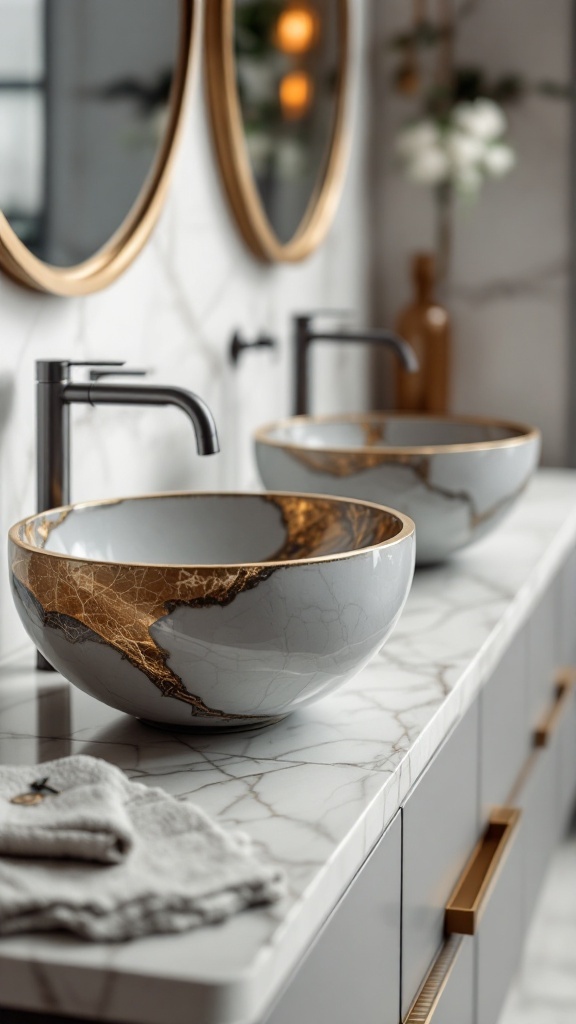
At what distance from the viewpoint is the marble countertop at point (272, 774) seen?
0.64 metres

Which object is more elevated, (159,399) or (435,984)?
(159,399)

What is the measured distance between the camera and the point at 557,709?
1.86 metres

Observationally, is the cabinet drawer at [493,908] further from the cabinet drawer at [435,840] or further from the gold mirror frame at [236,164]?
the gold mirror frame at [236,164]

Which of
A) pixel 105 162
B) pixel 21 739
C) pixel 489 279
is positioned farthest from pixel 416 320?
pixel 21 739

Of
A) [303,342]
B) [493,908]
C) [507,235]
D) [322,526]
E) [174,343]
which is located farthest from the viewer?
[507,235]

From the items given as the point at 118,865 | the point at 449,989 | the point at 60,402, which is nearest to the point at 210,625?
the point at 118,865

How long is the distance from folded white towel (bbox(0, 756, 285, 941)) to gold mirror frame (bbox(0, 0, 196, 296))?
553mm

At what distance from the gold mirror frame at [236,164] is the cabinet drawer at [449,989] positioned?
103 cm

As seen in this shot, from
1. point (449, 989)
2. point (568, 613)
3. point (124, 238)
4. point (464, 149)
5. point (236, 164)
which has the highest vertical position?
point (464, 149)

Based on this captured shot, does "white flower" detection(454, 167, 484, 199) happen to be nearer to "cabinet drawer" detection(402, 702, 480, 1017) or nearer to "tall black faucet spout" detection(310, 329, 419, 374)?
"tall black faucet spout" detection(310, 329, 419, 374)

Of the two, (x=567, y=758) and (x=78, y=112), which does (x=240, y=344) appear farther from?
(x=567, y=758)

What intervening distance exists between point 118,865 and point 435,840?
445 mm

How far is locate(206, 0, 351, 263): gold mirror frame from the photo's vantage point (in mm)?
1601

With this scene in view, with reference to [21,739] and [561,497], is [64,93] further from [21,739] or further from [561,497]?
[561,497]
